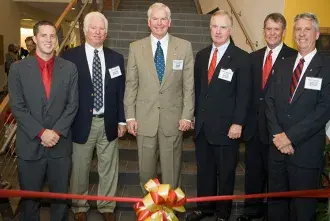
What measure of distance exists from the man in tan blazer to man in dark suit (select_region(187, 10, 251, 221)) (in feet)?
0.53

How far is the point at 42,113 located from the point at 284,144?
1.85 m

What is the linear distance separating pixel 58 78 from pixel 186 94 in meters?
1.08

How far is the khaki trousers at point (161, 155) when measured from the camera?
122 inches

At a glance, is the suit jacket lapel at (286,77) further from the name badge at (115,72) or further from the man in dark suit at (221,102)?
the name badge at (115,72)

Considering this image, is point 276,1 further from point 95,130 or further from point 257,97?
point 95,130

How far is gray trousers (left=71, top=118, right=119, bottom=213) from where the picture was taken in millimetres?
3121

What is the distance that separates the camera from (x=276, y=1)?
515 cm

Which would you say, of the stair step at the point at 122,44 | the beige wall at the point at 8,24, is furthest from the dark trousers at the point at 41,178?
the beige wall at the point at 8,24

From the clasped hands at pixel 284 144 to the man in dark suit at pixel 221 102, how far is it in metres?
0.43

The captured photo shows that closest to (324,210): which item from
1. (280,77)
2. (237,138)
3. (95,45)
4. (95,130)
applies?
(237,138)

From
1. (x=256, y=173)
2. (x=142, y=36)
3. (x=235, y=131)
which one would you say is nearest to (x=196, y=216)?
(x=256, y=173)

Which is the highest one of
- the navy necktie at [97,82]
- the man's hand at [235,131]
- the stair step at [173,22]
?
the stair step at [173,22]

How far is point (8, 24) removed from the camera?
1334cm

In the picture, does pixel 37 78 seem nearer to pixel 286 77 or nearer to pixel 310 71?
pixel 286 77
